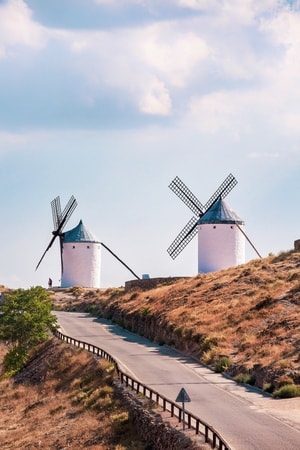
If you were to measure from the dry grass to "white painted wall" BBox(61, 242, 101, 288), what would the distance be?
147 feet

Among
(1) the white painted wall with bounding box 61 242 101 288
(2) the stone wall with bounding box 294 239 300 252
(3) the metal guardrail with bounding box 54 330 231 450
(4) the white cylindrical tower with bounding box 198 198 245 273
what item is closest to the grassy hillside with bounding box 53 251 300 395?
(2) the stone wall with bounding box 294 239 300 252

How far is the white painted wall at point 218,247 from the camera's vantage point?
86.3 metres

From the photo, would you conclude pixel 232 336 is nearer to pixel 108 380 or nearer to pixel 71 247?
pixel 108 380

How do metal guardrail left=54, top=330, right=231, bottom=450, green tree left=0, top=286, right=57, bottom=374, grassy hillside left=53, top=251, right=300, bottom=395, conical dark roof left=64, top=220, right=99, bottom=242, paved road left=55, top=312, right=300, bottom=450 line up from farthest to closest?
conical dark roof left=64, top=220, right=99, bottom=242 → green tree left=0, top=286, right=57, bottom=374 → grassy hillside left=53, top=251, right=300, bottom=395 → paved road left=55, top=312, right=300, bottom=450 → metal guardrail left=54, top=330, right=231, bottom=450

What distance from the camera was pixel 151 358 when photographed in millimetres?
49188

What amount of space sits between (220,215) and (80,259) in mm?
25444

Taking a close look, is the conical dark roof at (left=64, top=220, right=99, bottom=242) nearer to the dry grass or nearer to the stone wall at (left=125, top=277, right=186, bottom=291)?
the stone wall at (left=125, top=277, right=186, bottom=291)

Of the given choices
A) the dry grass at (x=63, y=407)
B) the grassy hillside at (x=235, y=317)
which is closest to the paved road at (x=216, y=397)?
the grassy hillside at (x=235, y=317)

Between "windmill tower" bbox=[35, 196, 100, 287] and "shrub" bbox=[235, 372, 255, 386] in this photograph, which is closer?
"shrub" bbox=[235, 372, 255, 386]

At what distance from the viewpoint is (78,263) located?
106 metres

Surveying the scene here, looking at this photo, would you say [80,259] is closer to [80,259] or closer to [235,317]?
[80,259]

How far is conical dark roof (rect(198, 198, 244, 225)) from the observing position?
3442 inches

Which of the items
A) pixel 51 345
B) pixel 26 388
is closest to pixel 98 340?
pixel 51 345

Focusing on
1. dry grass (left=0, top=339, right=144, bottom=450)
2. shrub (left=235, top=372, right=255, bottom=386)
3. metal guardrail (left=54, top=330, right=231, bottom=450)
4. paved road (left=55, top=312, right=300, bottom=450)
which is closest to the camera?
metal guardrail (left=54, top=330, right=231, bottom=450)
